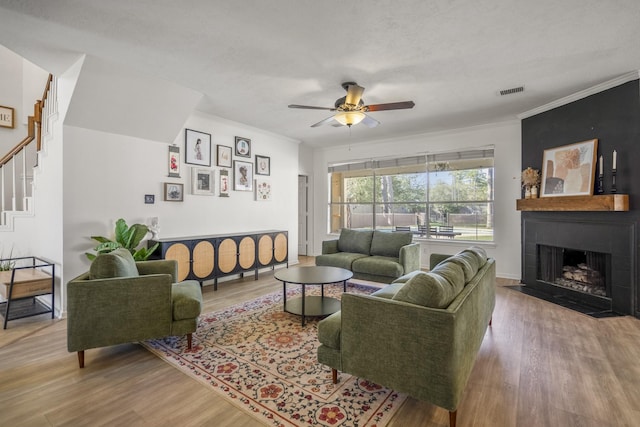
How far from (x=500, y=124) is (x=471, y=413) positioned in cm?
507

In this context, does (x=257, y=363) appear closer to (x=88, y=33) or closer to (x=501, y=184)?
(x=88, y=33)

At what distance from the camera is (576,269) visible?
14.3 feet

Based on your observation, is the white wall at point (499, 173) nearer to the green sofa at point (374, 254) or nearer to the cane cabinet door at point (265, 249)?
the green sofa at point (374, 254)

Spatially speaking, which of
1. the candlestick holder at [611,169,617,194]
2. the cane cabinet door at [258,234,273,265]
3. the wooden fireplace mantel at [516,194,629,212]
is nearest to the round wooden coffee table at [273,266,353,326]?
the cane cabinet door at [258,234,273,265]

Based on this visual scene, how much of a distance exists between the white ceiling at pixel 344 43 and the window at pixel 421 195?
1835 mm

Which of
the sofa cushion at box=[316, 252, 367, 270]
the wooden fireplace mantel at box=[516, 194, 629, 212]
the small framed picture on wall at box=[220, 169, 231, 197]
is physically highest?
the small framed picture on wall at box=[220, 169, 231, 197]

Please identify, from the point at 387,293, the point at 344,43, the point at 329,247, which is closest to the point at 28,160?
the point at 329,247

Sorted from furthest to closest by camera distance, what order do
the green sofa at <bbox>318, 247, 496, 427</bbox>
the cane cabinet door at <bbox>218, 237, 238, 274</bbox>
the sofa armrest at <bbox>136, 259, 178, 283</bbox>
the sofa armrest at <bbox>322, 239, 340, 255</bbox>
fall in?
the sofa armrest at <bbox>322, 239, 340, 255</bbox>
the cane cabinet door at <bbox>218, 237, 238, 274</bbox>
the sofa armrest at <bbox>136, 259, 178, 283</bbox>
the green sofa at <bbox>318, 247, 496, 427</bbox>

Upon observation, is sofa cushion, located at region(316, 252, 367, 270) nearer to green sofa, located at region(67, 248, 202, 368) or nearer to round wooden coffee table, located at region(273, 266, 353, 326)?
A: round wooden coffee table, located at region(273, 266, 353, 326)

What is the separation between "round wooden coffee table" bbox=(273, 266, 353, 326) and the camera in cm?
330

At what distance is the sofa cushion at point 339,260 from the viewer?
184 inches

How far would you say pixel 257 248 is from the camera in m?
5.33

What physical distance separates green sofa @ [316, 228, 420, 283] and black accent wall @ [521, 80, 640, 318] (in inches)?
82.0

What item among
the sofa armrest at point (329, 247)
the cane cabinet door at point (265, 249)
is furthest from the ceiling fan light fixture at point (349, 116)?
the cane cabinet door at point (265, 249)
